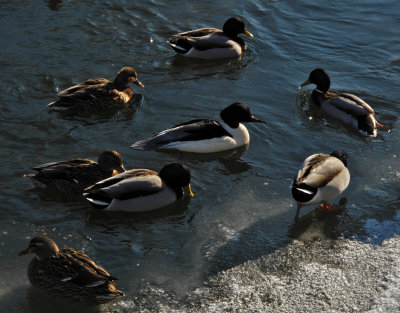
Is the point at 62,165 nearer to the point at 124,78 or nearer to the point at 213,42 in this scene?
the point at 124,78

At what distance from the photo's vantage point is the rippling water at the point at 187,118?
738cm

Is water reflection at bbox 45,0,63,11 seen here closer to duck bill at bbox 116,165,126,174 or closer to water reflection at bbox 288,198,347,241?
duck bill at bbox 116,165,126,174

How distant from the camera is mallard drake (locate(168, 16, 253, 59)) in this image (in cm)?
1248

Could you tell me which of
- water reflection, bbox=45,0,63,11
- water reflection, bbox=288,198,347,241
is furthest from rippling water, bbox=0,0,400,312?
water reflection, bbox=288,198,347,241

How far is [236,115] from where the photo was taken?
9.95 m

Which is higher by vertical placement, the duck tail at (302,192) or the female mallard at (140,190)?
the duck tail at (302,192)

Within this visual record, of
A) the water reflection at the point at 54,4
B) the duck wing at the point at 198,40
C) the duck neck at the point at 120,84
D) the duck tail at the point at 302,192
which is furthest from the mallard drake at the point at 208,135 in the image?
the water reflection at the point at 54,4

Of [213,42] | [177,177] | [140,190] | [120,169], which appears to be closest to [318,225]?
[177,177]

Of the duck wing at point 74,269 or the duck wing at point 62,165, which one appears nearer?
the duck wing at point 74,269

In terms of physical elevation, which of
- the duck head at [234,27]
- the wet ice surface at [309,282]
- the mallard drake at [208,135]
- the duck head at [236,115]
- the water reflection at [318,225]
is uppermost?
the duck head at [234,27]

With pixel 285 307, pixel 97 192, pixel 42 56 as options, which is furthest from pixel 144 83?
pixel 285 307

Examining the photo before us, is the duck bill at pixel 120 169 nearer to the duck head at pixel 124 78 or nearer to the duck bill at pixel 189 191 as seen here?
the duck bill at pixel 189 191

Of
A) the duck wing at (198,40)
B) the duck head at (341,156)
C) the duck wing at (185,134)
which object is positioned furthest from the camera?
the duck wing at (198,40)

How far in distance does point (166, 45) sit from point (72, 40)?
1830mm
